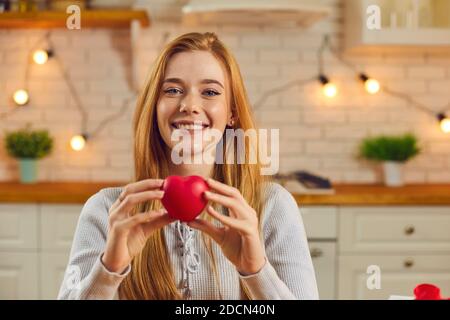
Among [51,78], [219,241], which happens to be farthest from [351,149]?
[219,241]

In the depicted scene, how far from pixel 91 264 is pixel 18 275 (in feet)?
2.35

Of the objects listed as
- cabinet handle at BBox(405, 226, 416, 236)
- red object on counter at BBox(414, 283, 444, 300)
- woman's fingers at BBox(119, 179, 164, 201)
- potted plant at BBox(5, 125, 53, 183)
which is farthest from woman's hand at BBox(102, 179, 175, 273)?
potted plant at BBox(5, 125, 53, 183)

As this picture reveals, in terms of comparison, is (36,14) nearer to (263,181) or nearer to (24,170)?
(24,170)

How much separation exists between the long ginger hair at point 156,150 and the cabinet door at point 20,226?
2.35 feet

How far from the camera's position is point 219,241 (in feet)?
1.77

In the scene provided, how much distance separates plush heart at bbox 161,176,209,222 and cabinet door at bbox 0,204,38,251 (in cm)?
84

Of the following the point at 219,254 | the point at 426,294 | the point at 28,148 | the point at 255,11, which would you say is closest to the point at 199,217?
the point at 219,254

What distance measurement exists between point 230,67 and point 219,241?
0.57 feet

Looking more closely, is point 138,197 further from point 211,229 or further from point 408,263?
point 408,263

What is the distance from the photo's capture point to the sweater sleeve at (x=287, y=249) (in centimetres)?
61

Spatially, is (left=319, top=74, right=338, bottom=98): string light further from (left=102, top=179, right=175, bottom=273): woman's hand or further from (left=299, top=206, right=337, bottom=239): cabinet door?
(left=102, top=179, right=175, bottom=273): woman's hand

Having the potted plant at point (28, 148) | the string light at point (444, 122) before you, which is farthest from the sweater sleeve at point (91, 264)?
the string light at point (444, 122)

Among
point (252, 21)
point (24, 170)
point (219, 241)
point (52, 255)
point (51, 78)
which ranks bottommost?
point (219, 241)

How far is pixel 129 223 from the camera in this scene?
51 centimetres
